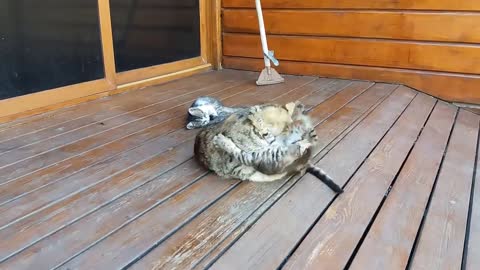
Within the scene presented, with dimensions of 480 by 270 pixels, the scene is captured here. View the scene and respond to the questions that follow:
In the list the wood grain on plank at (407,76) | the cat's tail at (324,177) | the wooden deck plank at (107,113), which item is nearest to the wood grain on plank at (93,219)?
the cat's tail at (324,177)

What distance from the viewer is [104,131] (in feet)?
7.18

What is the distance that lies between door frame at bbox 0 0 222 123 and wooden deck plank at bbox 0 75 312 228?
2.70 ft

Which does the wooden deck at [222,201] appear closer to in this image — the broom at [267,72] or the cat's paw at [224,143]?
the cat's paw at [224,143]

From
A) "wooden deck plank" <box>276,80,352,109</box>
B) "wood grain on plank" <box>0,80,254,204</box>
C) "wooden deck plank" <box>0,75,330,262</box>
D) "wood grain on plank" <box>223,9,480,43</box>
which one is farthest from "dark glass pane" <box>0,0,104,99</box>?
"wood grain on plank" <box>223,9,480,43</box>

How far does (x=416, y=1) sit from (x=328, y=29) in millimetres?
678

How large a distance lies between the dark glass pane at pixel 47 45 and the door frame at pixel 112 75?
4cm

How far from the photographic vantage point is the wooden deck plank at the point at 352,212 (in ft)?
3.84

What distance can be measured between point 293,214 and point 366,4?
2315 mm

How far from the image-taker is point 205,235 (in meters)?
1.27

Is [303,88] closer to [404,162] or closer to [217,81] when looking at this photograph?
[217,81]

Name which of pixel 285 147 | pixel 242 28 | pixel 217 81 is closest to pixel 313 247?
pixel 285 147

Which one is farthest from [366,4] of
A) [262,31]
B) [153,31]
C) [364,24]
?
[153,31]

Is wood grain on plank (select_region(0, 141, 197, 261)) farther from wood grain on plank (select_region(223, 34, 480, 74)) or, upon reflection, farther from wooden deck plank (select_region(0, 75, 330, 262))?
wood grain on plank (select_region(223, 34, 480, 74))

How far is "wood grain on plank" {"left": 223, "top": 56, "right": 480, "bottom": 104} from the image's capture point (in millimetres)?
2900
